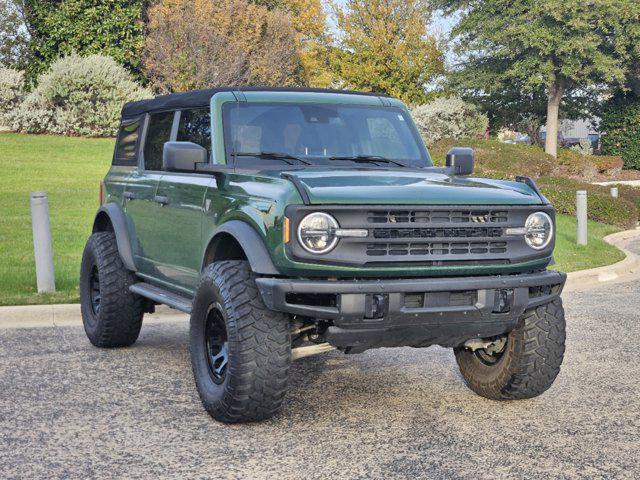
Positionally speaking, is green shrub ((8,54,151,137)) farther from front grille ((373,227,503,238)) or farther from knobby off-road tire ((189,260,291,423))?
front grille ((373,227,503,238))

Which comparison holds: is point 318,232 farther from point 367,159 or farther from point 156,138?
point 156,138

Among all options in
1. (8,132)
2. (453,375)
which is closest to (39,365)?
(453,375)

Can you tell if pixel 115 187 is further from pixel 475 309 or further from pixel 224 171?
pixel 475 309

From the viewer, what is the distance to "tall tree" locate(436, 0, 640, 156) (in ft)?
137

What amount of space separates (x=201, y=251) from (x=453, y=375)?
85.6 inches

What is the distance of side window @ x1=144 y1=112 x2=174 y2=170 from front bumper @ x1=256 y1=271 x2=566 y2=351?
8.55ft

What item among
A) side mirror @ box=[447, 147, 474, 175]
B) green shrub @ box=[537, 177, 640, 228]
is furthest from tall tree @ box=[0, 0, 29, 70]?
side mirror @ box=[447, 147, 474, 175]

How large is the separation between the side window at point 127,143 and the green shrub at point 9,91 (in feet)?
85.6

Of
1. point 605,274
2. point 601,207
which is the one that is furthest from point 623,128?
point 605,274

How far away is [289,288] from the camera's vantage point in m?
5.17

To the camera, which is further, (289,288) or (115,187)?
(115,187)

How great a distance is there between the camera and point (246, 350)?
5414 millimetres

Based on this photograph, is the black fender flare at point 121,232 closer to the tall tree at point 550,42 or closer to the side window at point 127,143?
the side window at point 127,143

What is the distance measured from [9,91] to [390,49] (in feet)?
63.9
